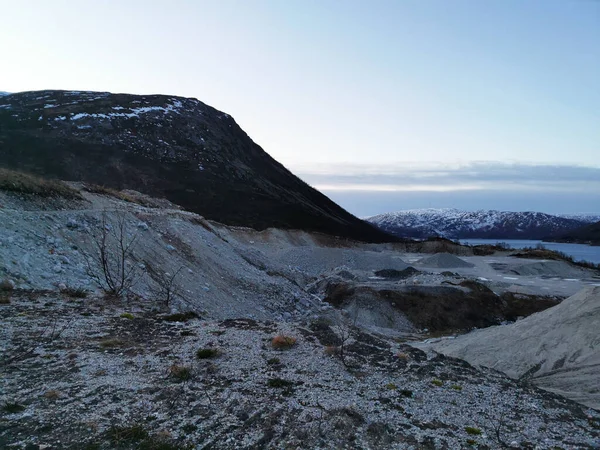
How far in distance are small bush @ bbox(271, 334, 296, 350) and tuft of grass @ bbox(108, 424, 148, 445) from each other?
4491mm

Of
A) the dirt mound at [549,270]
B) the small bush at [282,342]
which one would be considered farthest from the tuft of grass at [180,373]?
the dirt mound at [549,270]

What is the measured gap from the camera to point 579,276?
56219 millimetres

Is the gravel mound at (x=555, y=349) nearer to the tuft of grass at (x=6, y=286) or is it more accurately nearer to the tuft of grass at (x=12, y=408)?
the tuft of grass at (x=12, y=408)

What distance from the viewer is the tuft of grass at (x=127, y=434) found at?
547 centimetres

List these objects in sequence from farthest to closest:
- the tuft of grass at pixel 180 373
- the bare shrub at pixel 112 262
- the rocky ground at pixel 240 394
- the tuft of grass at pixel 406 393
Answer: the bare shrub at pixel 112 262 < the tuft of grass at pixel 406 393 < the tuft of grass at pixel 180 373 < the rocky ground at pixel 240 394

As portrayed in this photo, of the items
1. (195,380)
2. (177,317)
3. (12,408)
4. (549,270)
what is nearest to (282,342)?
(195,380)

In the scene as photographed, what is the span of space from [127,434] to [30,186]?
70.5 feet

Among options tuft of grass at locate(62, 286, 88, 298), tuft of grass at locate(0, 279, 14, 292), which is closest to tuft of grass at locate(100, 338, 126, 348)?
tuft of grass at locate(62, 286, 88, 298)

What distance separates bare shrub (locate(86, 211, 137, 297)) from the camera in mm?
14383

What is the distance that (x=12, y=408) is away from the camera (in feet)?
19.8

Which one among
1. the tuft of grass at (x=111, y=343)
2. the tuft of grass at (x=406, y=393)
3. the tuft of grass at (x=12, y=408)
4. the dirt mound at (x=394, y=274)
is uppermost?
the tuft of grass at (x=12, y=408)

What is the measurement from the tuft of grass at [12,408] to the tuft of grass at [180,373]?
2.41m

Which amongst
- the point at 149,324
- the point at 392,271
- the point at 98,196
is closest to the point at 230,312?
the point at 149,324

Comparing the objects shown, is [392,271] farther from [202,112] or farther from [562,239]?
[562,239]
